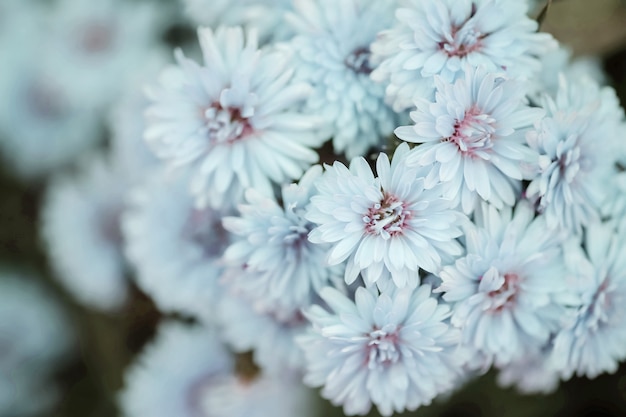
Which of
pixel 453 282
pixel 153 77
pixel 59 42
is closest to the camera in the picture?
pixel 453 282

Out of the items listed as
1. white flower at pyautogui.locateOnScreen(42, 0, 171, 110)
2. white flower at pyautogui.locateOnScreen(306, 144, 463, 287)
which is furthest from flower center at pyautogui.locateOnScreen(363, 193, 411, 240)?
white flower at pyautogui.locateOnScreen(42, 0, 171, 110)

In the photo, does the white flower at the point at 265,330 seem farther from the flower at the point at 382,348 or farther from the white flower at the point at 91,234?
the white flower at the point at 91,234

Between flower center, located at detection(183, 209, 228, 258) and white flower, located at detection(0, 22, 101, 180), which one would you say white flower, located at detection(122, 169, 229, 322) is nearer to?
flower center, located at detection(183, 209, 228, 258)

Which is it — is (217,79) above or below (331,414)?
above

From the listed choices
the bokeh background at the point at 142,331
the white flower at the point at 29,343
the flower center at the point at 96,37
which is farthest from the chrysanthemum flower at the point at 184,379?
the flower center at the point at 96,37

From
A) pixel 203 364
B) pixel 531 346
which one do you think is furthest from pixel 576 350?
pixel 203 364

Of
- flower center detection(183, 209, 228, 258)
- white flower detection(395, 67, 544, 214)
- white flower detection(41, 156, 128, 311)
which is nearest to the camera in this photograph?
white flower detection(395, 67, 544, 214)

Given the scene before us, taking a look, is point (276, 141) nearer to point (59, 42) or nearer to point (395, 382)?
point (395, 382)

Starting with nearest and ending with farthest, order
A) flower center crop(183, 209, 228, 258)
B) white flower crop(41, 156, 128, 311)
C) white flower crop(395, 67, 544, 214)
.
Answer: white flower crop(395, 67, 544, 214), flower center crop(183, 209, 228, 258), white flower crop(41, 156, 128, 311)
